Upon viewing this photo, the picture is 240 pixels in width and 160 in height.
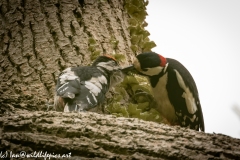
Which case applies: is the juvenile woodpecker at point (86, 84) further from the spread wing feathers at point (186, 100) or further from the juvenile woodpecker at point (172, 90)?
the spread wing feathers at point (186, 100)

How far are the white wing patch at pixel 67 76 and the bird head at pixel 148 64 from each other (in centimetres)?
45

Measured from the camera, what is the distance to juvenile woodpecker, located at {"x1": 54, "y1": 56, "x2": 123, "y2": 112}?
182cm

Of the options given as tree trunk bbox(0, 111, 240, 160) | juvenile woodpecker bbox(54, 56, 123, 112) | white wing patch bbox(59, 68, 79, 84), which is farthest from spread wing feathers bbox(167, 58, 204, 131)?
tree trunk bbox(0, 111, 240, 160)

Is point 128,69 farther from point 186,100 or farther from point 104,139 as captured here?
point 104,139

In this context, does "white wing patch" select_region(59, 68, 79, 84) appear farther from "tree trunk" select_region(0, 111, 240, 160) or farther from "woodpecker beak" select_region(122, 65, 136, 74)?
"tree trunk" select_region(0, 111, 240, 160)

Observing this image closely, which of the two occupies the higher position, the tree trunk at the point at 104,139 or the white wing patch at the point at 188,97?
the white wing patch at the point at 188,97

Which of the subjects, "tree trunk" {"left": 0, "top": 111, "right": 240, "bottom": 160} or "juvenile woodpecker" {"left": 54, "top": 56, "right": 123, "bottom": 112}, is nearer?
"tree trunk" {"left": 0, "top": 111, "right": 240, "bottom": 160}

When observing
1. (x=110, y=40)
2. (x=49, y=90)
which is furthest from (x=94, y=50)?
(x=49, y=90)

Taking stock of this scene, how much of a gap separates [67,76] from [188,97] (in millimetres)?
878

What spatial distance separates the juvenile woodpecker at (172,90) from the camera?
225 centimetres

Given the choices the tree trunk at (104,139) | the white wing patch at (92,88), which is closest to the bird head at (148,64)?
the white wing patch at (92,88)

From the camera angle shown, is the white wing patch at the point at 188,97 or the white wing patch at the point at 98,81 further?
the white wing patch at the point at 188,97

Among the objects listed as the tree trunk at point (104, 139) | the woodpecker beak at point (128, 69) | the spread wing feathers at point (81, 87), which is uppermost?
the woodpecker beak at point (128, 69)

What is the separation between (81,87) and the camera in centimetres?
198
